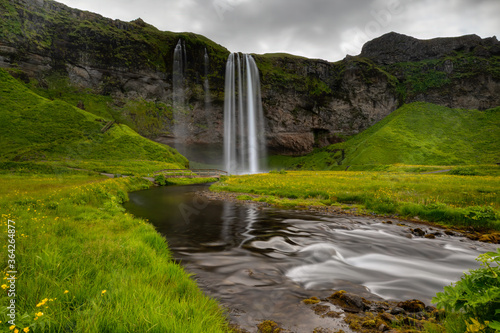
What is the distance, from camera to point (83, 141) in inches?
2392

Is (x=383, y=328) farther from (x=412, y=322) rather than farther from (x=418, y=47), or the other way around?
(x=418, y=47)

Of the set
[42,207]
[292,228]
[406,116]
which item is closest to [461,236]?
[292,228]

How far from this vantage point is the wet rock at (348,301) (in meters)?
4.71

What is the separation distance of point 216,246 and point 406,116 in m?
104

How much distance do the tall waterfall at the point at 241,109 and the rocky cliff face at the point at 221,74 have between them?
3.55 metres

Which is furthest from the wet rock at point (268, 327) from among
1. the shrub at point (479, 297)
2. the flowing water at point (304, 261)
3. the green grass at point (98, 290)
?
the shrub at point (479, 297)

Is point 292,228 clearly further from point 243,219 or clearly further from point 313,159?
point 313,159

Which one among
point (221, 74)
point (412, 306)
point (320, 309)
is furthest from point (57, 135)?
point (412, 306)

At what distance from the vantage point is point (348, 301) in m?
4.93

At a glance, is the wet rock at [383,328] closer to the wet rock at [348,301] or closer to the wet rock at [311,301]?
the wet rock at [348,301]

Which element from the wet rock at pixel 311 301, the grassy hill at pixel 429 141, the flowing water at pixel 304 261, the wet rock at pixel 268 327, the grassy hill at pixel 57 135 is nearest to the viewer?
the wet rock at pixel 268 327

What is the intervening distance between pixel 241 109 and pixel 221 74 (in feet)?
53.3

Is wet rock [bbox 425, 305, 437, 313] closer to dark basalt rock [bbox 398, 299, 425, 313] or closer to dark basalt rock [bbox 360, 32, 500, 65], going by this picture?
dark basalt rock [bbox 398, 299, 425, 313]

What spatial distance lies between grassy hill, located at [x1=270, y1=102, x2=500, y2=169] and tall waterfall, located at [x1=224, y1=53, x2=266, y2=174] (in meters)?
29.3
